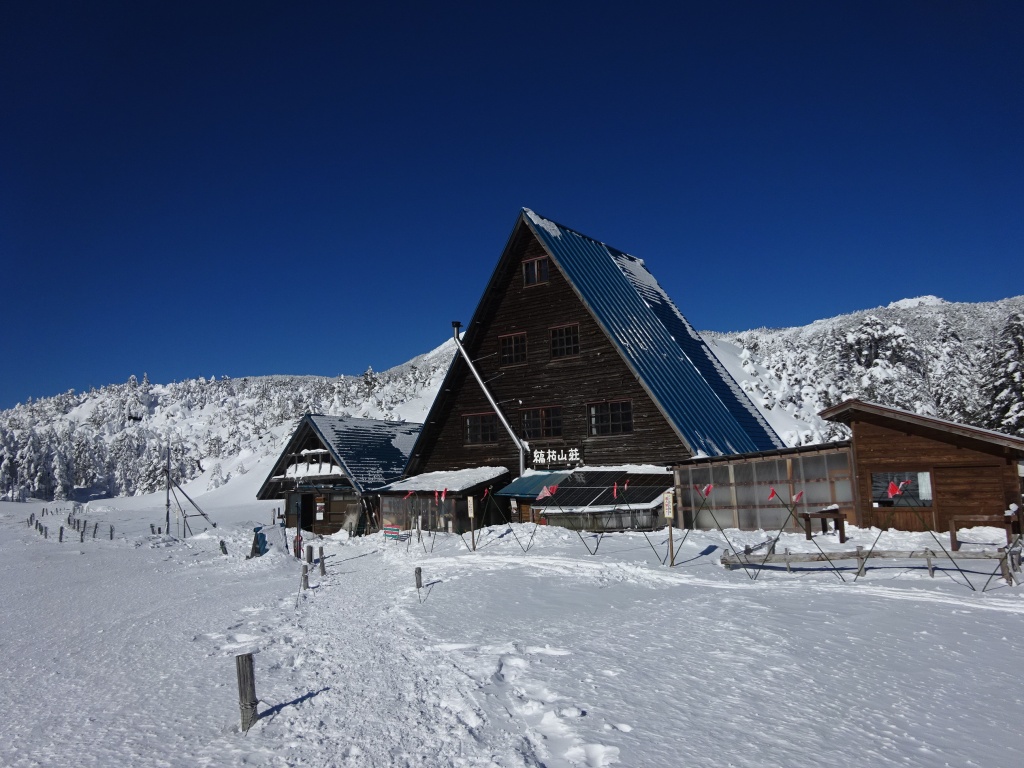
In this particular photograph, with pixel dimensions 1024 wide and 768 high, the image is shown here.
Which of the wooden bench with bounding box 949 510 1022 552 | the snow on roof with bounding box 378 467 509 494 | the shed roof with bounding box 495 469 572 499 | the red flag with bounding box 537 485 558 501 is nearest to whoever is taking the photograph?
the wooden bench with bounding box 949 510 1022 552

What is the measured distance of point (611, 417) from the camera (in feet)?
90.0

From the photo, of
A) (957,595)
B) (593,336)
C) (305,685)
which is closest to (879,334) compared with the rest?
(593,336)

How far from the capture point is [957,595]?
13.1m

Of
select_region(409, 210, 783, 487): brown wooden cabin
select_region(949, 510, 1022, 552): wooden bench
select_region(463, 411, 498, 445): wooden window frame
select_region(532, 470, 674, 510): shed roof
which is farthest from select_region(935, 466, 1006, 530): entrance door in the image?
select_region(463, 411, 498, 445): wooden window frame

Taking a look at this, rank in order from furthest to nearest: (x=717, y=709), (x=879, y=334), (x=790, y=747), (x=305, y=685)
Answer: (x=879, y=334)
(x=305, y=685)
(x=717, y=709)
(x=790, y=747)

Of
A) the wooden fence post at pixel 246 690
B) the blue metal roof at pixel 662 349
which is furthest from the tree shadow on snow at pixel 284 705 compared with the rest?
the blue metal roof at pixel 662 349

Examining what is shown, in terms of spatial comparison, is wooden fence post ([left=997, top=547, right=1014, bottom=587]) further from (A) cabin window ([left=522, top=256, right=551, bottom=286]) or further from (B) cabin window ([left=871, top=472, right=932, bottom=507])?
(A) cabin window ([left=522, top=256, right=551, bottom=286])

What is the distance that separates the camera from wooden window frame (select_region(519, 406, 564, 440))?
2888 centimetres

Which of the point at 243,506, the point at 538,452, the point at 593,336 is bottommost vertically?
the point at 243,506

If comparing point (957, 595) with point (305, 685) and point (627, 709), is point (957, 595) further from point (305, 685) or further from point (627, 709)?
point (305, 685)

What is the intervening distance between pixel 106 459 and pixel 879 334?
167967 millimetres

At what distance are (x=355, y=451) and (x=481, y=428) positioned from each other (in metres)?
8.72

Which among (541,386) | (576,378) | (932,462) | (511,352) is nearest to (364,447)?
(511,352)

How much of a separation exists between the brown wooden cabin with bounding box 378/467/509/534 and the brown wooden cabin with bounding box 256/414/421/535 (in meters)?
3.58
